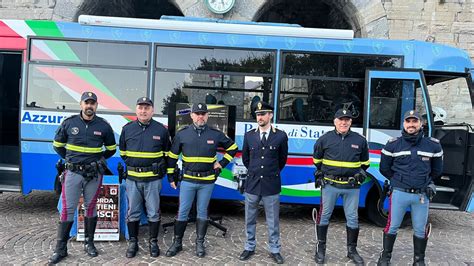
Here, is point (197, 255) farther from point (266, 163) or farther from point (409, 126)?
point (409, 126)

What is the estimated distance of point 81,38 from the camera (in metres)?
5.81

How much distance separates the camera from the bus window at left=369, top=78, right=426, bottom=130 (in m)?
5.76

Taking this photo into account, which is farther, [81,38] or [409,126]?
[81,38]

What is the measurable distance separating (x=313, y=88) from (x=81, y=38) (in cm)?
364

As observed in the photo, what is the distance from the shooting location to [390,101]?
5.80 meters

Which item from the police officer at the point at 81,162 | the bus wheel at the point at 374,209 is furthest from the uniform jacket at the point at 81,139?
the bus wheel at the point at 374,209

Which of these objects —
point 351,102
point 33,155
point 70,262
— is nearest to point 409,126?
point 351,102

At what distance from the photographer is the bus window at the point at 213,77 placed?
583 centimetres

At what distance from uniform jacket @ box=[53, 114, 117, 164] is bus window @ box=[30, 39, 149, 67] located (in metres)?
1.59

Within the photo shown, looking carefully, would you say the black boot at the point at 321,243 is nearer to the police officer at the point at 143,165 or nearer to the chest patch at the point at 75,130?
the police officer at the point at 143,165

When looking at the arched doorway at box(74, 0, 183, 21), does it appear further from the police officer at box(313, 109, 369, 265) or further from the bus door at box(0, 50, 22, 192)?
the police officer at box(313, 109, 369, 265)

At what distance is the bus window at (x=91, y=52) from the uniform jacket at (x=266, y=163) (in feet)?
7.92

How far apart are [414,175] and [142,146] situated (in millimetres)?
3145

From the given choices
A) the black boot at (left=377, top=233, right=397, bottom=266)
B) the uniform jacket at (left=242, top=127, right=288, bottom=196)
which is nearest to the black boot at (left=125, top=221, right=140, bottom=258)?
the uniform jacket at (left=242, top=127, right=288, bottom=196)
